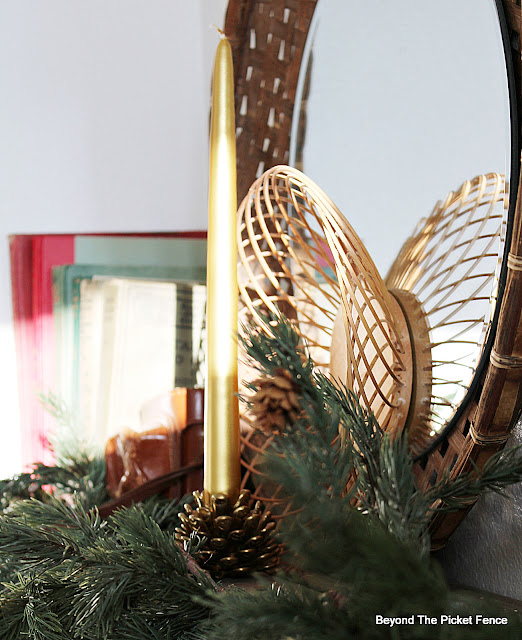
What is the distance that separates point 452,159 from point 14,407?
576 millimetres

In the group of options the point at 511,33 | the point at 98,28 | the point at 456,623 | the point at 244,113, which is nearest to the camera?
the point at 456,623

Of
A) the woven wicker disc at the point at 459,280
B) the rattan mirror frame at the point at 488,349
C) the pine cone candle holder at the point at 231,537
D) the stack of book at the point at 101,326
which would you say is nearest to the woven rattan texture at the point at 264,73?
the rattan mirror frame at the point at 488,349

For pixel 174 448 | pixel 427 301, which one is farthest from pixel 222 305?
pixel 174 448

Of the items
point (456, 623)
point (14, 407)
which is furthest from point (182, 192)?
point (456, 623)

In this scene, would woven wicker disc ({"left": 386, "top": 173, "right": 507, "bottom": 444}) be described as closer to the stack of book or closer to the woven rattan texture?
the woven rattan texture

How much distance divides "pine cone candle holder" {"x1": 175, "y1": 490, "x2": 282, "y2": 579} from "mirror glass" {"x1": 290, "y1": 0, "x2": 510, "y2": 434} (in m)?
0.13

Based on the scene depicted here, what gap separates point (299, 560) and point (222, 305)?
24cm

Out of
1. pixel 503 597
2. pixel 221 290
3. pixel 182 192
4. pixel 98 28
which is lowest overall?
pixel 503 597

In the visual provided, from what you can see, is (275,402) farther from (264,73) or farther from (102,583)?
(264,73)

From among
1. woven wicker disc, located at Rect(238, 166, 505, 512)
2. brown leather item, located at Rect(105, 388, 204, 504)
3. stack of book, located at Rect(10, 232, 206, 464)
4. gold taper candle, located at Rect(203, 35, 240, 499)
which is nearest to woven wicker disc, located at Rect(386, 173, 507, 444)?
woven wicker disc, located at Rect(238, 166, 505, 512)

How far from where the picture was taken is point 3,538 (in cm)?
36

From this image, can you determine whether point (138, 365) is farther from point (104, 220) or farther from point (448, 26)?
point (448, 26)

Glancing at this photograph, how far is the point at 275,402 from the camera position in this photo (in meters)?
0.23

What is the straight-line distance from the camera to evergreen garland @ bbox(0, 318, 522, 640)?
0.61 ft
